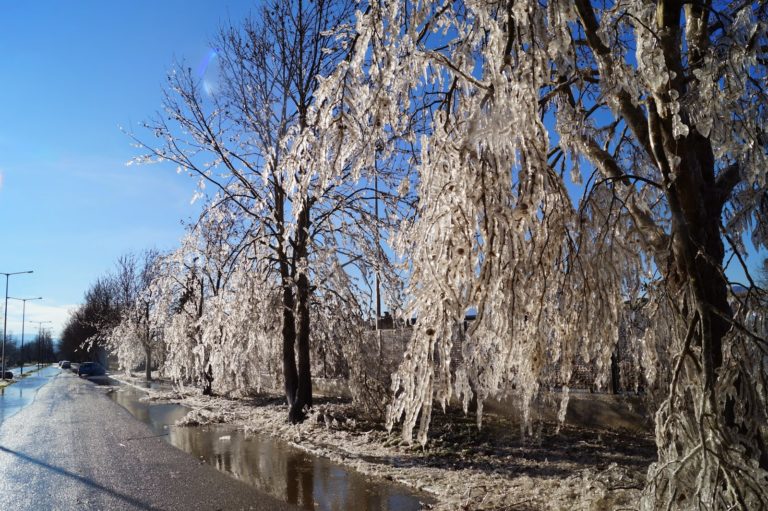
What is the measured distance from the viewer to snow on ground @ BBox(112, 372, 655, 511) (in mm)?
5805

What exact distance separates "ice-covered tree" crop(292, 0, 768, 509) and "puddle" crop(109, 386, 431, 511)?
2.96 meters

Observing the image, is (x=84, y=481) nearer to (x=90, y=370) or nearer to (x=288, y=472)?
(x=288, y=472)

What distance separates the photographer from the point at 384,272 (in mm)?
12414

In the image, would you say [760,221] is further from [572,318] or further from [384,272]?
[384,272]

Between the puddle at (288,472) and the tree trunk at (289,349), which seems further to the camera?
the tree trunk at (289,349)

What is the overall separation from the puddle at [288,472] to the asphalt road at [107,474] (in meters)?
0.27

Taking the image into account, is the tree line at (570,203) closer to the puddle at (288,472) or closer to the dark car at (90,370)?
the puddle at (288,472)

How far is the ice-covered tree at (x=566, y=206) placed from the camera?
3.59 m

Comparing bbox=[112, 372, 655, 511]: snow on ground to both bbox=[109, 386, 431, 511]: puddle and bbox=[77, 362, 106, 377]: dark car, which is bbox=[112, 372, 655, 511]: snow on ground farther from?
bbox=[77, 362, 106, 377]: dark car

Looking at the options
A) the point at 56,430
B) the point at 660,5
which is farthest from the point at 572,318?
the point at 56,430

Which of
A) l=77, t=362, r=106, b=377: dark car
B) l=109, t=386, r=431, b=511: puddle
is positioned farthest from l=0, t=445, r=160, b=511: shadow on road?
l=77, t=362, r=106, b=377: dark car

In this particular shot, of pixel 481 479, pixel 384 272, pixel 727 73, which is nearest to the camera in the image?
pixel 727 73

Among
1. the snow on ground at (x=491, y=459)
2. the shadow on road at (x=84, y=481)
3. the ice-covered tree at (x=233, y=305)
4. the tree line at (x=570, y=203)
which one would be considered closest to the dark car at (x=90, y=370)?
the ice-covered tree at (x=233, y=305)

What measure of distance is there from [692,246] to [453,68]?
2157 millimetres
